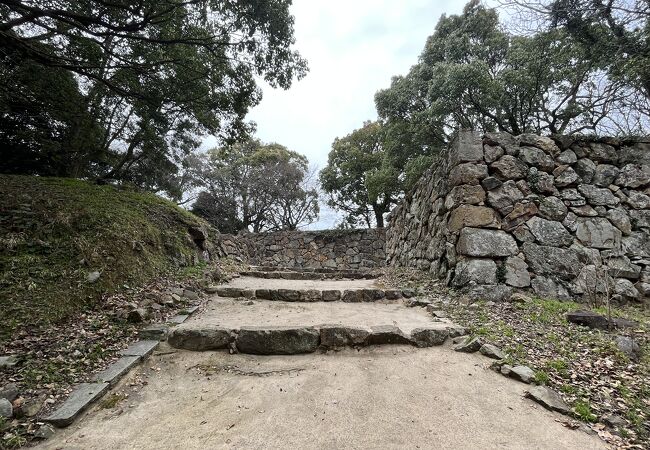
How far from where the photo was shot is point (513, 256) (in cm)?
370

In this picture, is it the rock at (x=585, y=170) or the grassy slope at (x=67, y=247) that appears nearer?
the grassy slope at (x=67, y=247)

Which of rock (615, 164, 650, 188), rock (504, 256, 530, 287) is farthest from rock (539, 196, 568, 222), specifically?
rock (615, 164, 650, 188)

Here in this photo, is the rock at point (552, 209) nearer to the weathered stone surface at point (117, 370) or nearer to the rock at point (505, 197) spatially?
the rock at point (505, 197)

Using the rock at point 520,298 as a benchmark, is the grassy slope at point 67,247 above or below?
above

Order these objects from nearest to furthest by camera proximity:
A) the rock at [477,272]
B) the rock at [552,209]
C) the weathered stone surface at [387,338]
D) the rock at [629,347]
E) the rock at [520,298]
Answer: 1. the rock at [629,347]
2. the weathered stone surface at [387,338]
3. the rock at [520,298]
4. the rock at [477,272]
5. the rock at [552,209]

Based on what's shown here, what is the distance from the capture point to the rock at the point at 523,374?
77.8 inches

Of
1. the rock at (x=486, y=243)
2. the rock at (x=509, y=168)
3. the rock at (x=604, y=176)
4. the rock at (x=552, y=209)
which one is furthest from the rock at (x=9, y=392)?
the rock at (x=604, y=176)

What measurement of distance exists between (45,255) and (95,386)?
6.03ft

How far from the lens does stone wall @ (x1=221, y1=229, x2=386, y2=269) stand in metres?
10.4

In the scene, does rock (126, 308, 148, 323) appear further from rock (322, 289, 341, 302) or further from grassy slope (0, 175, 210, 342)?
rock (322, 289, 341, 302)

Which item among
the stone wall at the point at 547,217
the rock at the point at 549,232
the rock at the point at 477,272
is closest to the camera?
the rock at the point at 477,272

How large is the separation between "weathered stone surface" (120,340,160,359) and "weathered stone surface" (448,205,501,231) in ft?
12.0

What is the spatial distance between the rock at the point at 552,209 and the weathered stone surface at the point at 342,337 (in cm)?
308

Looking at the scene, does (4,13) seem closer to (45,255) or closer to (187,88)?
(187,88)
